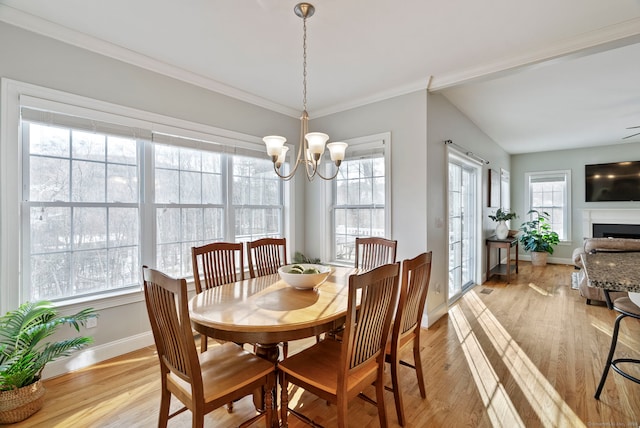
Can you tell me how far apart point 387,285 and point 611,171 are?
25.3 feet

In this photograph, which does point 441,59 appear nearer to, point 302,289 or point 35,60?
point 302,289

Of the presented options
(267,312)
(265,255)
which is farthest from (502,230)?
(267,312)

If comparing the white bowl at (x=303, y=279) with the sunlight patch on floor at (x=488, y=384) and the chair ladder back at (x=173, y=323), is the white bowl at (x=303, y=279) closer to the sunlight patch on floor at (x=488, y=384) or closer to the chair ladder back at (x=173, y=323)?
the chair ladder back at (x=173, y=323)

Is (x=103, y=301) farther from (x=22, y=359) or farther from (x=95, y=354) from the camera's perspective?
(x=22, y=359)

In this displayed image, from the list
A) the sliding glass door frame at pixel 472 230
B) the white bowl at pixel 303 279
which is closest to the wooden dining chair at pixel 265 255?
the white bowl at pixel 303 279

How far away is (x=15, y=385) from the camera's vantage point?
185 centimetres

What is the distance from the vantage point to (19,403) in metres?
1.84

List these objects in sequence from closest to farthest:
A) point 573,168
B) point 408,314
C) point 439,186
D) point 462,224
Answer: point 408,314, point 439,186, point 462,224, point 573,168

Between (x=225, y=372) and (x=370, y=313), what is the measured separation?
2.68 feet

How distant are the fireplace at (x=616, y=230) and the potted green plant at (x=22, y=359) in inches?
346

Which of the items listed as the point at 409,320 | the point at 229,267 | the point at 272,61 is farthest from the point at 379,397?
the point at 272,61

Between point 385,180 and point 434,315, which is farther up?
point 385,180

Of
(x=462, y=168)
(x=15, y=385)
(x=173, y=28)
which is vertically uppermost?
(x=173, y=28)

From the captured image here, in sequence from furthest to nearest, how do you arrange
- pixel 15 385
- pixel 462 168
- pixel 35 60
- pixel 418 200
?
pixel 462 168, pixel 418 200, pixel 35 60, pixel 15 385
